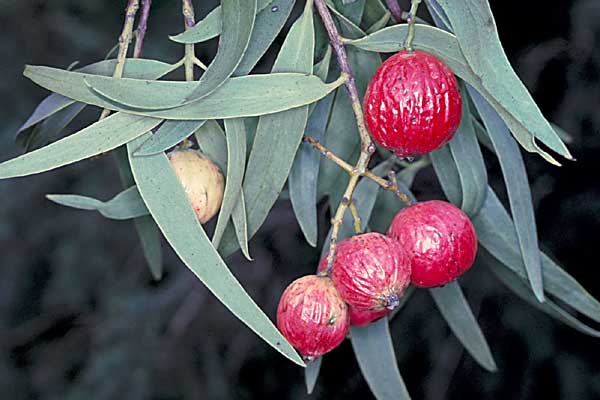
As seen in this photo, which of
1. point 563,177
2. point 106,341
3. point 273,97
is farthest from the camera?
point 106,341

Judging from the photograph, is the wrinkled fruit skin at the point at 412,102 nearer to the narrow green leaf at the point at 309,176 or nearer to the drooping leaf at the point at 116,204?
the narrow green leaf at the point at 309,176

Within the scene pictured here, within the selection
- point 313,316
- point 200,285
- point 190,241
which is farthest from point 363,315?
point 200,285

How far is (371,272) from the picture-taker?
0.80 metres

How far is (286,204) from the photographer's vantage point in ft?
6.71

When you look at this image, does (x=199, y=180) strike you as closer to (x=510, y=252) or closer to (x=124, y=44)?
(x=124, y=44)

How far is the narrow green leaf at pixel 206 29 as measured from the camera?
0.83 m

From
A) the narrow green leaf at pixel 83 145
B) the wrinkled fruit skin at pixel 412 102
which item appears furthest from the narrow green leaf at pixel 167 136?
the wrinkled fruit skin at pixel 412 102

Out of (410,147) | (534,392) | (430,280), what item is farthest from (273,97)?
(534,392)

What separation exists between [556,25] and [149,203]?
1235 millimetres

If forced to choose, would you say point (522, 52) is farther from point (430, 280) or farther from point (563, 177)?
point (430, 280)

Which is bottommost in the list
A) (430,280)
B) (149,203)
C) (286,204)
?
(286,204)

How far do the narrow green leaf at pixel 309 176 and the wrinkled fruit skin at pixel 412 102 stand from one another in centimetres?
15

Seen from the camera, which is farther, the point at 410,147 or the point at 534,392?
the point at 534,392

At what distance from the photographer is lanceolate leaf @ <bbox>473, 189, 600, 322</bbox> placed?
1.08m
